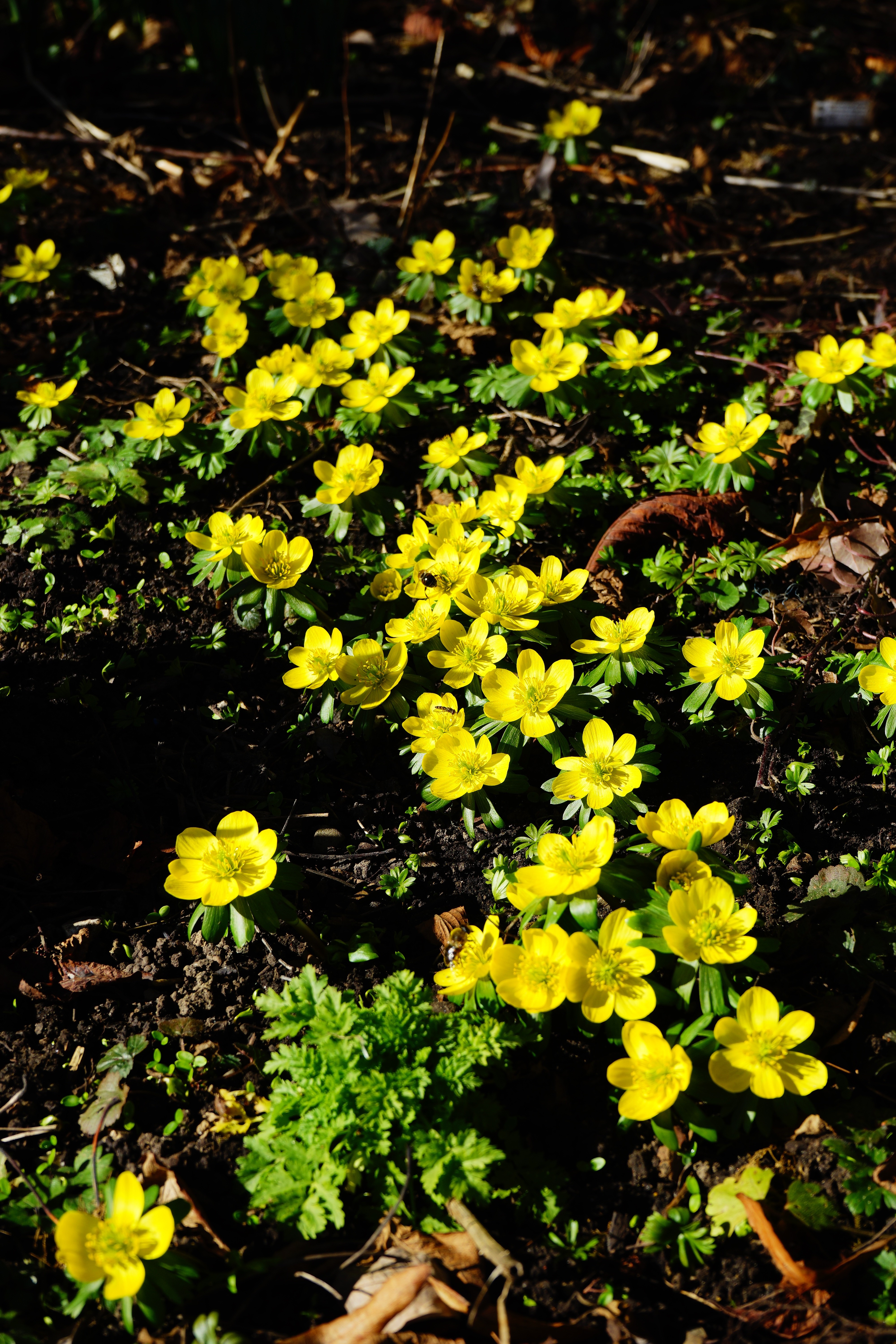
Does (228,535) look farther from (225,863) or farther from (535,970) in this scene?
(535,970)

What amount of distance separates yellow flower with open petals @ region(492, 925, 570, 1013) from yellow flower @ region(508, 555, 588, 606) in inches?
36.3

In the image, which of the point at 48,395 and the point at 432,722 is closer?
the point at 432,722

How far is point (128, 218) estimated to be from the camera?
420 cm

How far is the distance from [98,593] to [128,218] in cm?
228

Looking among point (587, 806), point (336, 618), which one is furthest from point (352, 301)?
point (587, 806)

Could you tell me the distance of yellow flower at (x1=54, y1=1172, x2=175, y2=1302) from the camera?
5.01 feet

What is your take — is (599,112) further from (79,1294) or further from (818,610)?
(79,1294)

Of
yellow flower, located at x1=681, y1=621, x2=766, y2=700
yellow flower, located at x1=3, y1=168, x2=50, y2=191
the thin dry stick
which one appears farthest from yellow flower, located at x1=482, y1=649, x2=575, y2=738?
yellow flower, located at x1=3, y1=168, x2=50, y2=191

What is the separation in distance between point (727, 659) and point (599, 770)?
487 mm

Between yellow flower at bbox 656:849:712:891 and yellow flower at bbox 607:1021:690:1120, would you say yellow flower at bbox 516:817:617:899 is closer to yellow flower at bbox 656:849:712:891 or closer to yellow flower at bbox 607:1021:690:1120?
yellow flower at bbox 656:849:712:891

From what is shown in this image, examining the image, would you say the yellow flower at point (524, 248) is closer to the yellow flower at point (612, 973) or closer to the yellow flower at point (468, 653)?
the yellow flower at point (468, 653)

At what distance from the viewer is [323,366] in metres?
3.13

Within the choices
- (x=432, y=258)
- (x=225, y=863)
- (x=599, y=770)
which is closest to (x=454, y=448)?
(x=432, y=258)

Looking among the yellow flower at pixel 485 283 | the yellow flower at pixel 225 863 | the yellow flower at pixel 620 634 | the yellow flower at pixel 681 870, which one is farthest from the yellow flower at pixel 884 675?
the yellow flower at pixel 485 283
